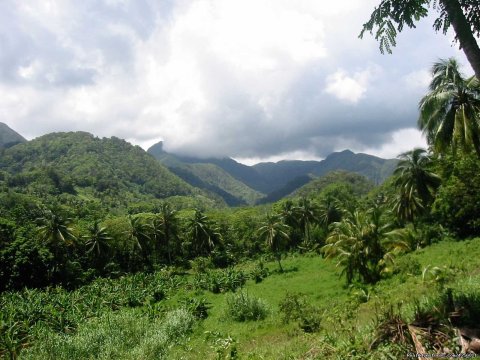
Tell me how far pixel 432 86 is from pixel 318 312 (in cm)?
1451

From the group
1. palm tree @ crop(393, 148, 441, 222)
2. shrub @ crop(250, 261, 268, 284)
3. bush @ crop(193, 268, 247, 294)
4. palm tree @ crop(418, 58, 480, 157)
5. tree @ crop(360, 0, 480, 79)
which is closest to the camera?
tree @ crop(360, 0, 480, 79)

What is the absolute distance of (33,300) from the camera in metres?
40.3

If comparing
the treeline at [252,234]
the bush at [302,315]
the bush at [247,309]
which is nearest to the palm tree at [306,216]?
→ the treeline at [252,234]

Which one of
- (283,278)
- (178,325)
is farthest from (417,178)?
(178,325)

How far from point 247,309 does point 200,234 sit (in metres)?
42.5

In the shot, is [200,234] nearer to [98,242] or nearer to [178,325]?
[98,242]

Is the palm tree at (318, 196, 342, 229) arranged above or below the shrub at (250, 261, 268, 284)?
above

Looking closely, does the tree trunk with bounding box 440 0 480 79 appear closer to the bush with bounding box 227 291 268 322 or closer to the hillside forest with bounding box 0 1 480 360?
the hillside forest with bounding box 0 1 480 360

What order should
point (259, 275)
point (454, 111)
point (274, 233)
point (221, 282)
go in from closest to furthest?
point (454, 111) < point (221, 282) < point (259, 275) < point (274, 233)

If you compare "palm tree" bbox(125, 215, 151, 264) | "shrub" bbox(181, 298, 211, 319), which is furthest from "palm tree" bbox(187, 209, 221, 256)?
"shrub" bbox(181, 298, 211, 319)

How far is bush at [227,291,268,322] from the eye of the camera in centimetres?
2827

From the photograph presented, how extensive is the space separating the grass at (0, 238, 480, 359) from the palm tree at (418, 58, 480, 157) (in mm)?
6110

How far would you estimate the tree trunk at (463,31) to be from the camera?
8703 mm

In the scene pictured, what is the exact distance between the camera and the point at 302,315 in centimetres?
1953
